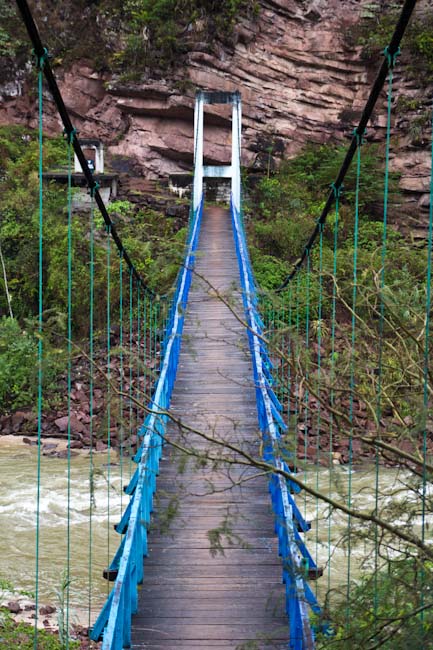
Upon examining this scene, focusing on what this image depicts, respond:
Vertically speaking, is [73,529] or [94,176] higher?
[94,176]

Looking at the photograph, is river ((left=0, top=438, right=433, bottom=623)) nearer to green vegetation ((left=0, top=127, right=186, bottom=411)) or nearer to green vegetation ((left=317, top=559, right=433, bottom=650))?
green vegetation ((left=317, top=559, right=433, bottom=650))

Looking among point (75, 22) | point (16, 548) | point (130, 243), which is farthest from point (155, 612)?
point (75, 22)

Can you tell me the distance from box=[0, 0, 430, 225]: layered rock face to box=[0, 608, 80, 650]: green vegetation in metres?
11.7

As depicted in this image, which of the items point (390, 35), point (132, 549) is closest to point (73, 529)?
point (132, 549)

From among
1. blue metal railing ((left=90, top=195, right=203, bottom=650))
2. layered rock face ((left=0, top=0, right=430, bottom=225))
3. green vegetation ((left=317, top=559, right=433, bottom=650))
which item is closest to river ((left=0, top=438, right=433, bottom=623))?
blue metal railing ((left=90, top=195, right=203, bottom=650))

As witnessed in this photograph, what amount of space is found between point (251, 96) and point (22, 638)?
13272 millimetres

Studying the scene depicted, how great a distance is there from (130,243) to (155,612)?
9.08 meters

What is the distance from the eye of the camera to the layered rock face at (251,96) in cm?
1541

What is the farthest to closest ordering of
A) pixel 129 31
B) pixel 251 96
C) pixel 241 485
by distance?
pixel 129 31
pixel 251 96
pixel 241 485

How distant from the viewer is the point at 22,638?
4.40 meters

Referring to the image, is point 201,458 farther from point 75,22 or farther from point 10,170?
point 75,22

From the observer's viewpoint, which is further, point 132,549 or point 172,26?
point 172,26


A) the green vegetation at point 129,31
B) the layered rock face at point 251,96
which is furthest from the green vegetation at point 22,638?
the green vegetation at point 129,31

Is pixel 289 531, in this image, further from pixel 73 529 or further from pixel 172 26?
pixel 172 26
